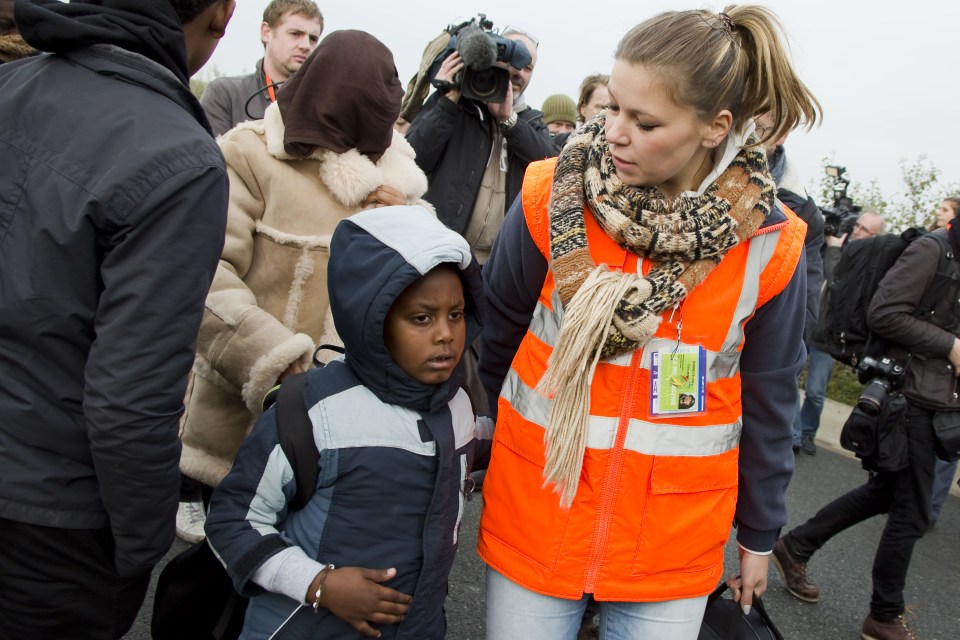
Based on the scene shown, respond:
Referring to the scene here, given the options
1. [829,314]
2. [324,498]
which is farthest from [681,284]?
[829,314]

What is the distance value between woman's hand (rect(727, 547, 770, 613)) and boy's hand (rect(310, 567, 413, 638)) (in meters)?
0.91

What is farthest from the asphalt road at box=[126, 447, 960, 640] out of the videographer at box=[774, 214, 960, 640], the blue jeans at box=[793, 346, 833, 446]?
the blue jeans at box=[793, 346, 833, 446]

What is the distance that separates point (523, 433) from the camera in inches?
74.7

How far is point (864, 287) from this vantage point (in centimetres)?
409

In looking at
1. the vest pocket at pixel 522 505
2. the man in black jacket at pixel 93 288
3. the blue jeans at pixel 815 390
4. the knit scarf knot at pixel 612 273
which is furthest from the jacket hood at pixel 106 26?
the blue jeans at pixel 815 390

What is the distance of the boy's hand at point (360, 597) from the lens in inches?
67.7

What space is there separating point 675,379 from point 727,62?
700 millimetres

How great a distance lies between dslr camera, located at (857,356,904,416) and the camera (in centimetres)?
362

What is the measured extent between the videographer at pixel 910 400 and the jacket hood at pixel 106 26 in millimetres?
3268

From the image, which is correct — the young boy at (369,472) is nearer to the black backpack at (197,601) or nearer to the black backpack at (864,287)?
the black backpack at (197,601)

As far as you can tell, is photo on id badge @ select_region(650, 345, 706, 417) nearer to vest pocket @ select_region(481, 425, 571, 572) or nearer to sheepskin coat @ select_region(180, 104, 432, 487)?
vest pocket @ select_region(481, 425, 571, 572)

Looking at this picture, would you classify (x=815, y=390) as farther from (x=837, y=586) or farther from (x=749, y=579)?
(x=749, y=579)

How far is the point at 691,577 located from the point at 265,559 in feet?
3.17

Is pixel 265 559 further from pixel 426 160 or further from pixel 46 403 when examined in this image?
pixel 426 160
